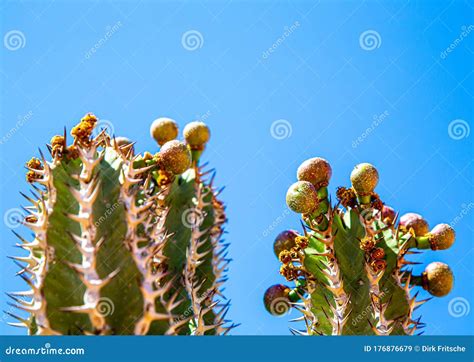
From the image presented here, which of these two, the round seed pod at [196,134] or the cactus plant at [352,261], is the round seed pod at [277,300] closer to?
the cactus plant at [352,261]

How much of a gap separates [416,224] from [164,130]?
297 centimetres

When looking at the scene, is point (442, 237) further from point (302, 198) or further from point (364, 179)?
point (302, 198)

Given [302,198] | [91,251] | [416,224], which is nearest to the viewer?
[91,251]

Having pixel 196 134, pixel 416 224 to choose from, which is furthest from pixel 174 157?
pixel 416 224

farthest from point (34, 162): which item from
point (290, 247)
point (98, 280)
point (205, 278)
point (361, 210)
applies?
point (361, 210)

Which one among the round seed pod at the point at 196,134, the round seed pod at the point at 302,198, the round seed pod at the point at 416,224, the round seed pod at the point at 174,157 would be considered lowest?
the round seed pod at the point at 416,224

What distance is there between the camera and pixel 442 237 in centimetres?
676

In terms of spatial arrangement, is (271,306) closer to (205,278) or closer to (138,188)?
(205,278)

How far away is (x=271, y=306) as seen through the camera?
6930mm

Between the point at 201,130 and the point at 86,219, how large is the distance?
9.95ft

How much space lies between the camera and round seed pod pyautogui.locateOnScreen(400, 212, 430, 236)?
7.01 meters

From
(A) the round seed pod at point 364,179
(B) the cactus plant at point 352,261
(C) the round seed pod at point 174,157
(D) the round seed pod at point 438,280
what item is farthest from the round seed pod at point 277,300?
(C) the round seed pod at point 174,157

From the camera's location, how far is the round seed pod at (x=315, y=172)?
21.6ft

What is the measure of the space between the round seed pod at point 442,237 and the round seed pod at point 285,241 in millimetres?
1421
